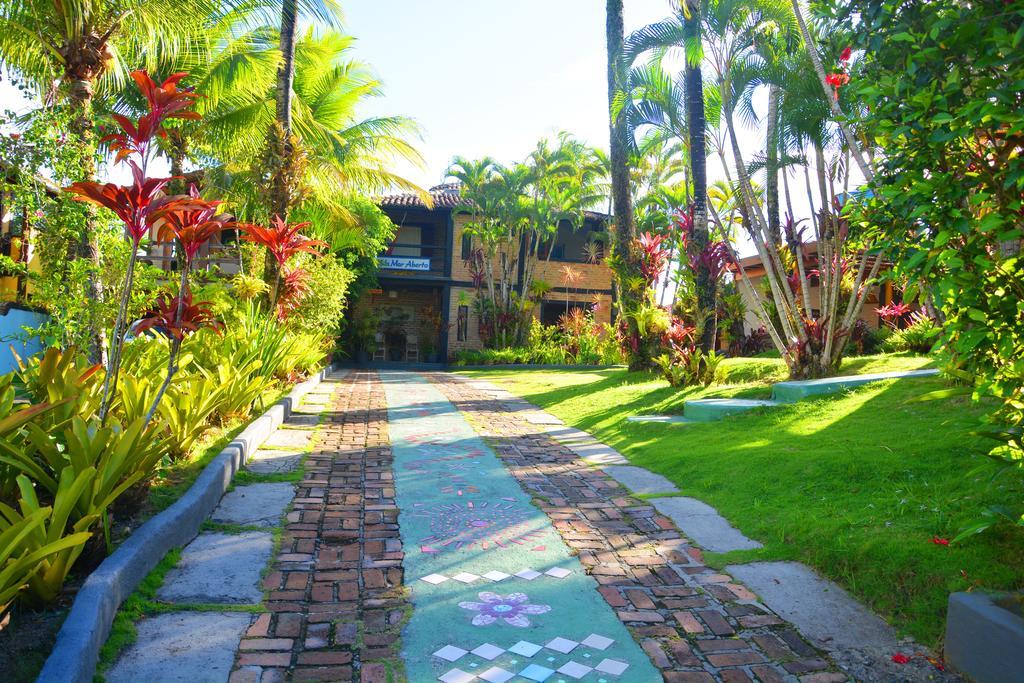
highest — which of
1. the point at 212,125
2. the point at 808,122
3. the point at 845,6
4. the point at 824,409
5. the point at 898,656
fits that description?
the point at 212,125

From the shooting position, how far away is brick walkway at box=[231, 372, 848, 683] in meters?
2.71

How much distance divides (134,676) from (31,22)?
6.62 meters

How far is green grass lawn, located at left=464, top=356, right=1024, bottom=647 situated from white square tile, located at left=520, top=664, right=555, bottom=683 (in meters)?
1.51

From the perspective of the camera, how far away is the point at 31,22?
21.9ft

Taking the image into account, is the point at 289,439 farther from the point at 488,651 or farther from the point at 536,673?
the point at 536,673

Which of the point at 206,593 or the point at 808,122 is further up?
the point at 808,122

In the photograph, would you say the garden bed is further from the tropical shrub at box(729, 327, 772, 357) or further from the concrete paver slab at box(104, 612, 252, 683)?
the tropical shrub at box(729, 327, 772, 357)

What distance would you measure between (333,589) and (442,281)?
22632mm

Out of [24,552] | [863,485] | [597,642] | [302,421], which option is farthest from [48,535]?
[302,421]

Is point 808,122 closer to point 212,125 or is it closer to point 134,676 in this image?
point 134,676

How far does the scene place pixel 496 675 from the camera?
2635mm

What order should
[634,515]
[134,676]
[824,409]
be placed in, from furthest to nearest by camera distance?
[824,409] → [634,515] → [134,676]

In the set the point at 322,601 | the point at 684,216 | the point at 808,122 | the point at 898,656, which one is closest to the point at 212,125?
the point at 684,216

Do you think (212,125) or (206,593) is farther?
(212,125)
